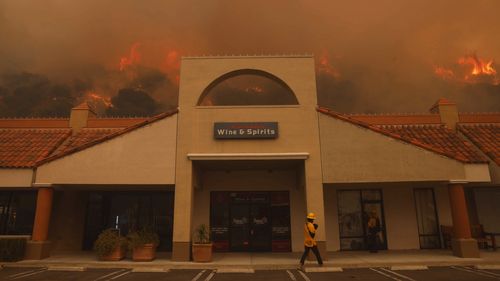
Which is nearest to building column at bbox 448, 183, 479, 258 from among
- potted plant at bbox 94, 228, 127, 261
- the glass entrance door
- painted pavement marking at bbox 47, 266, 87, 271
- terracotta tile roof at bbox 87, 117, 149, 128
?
the glass entrance door

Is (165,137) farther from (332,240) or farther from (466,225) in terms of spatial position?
(466,225)

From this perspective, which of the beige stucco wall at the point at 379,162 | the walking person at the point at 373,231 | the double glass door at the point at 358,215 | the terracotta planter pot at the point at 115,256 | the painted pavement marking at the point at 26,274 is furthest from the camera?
the double glass door at the point at 358,215

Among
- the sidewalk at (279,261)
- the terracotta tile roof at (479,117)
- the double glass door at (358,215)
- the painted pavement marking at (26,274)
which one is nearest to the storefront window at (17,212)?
the sidewalk at (279,261)

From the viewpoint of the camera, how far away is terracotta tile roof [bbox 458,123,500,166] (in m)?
17.6

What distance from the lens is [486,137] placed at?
19422 millimetres

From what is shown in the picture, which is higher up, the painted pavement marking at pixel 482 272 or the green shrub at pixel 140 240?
the green shrub at pixel 140 240

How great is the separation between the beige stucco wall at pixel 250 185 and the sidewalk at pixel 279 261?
2.65 metres

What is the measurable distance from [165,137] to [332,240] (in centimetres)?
1054

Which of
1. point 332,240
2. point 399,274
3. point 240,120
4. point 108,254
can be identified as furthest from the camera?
point 332,240

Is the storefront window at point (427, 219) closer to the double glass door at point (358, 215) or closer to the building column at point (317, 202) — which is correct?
the double glass door at point (358, 215)

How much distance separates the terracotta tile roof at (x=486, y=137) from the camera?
1755 cm

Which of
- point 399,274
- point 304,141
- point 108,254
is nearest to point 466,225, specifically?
point 399,274

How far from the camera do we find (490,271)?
13094 mm

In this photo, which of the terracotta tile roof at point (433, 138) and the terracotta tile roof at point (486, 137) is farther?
the terracotta tile roof at point (486, 137)
